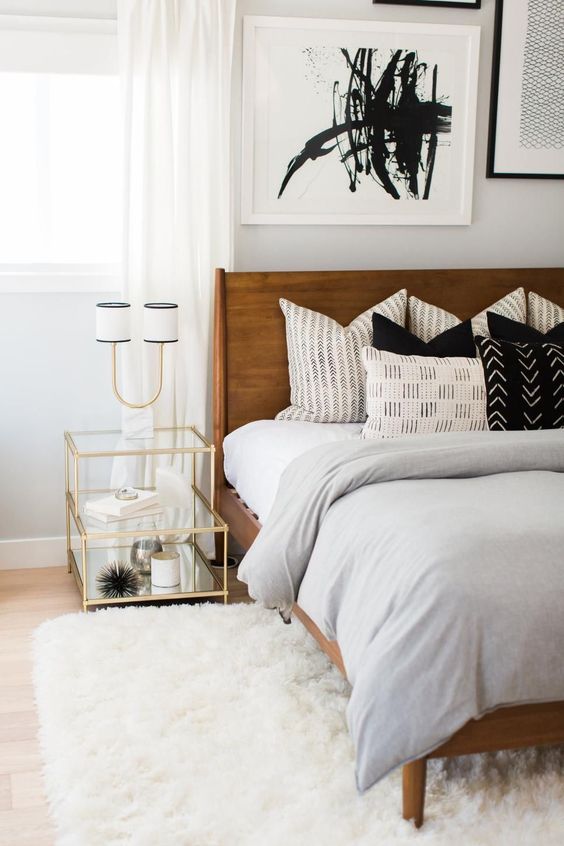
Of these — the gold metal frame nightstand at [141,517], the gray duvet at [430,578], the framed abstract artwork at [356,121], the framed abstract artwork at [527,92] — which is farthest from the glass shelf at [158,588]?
the framed abstract artwork at [527,92]

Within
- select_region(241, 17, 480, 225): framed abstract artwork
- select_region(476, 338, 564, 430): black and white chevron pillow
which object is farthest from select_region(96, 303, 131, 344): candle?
select_region(476, 338, 564, 430): black and white chevron pillow

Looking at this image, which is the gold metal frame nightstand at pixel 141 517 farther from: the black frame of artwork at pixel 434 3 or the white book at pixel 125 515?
the black frame of artwork at pixel 434 3

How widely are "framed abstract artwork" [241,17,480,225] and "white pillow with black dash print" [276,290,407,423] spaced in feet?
1.52

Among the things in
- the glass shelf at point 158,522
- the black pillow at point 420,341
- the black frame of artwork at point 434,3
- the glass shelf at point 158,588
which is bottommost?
the glass shelf at point 158,588

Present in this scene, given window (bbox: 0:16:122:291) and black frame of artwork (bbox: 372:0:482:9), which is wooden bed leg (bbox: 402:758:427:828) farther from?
black frame of artwork (bbox: 372:0:482:9)

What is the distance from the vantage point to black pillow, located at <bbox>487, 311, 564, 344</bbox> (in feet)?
11.7

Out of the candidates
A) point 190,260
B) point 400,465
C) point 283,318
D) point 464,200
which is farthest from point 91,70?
point 400,465

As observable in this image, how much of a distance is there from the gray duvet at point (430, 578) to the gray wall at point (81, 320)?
143 centimetres

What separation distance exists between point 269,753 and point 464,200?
8.15 feet

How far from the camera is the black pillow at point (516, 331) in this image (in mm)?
3557

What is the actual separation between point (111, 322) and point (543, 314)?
5.60 feet

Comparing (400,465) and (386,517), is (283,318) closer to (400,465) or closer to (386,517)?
(400,465)

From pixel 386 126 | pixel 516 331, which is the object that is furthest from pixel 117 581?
pixel 386 126

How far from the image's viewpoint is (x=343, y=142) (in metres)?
3.77
